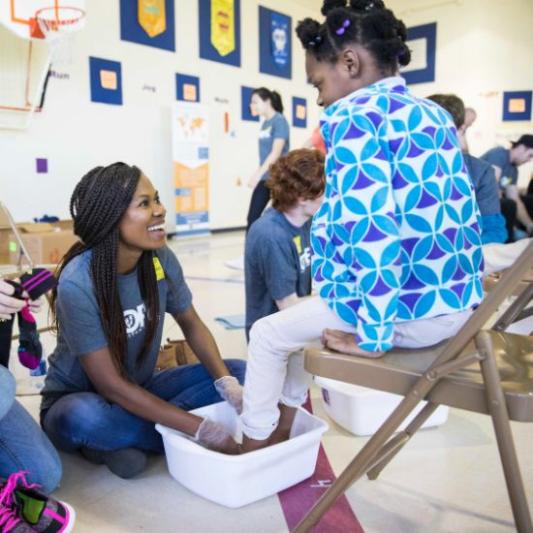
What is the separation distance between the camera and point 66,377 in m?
1.53

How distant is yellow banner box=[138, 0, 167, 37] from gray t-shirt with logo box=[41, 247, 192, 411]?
503 cm

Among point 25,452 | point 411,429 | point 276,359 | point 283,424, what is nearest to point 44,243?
point 25,452

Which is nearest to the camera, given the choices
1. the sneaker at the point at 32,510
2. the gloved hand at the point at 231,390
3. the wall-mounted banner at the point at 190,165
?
the sneaker at the point at 32,510

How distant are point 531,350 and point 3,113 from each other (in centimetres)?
486

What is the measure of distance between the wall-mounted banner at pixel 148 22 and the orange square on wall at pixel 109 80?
0.40m

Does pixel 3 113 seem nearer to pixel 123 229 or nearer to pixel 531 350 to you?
pixel 123 229

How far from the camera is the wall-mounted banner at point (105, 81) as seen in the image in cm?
550

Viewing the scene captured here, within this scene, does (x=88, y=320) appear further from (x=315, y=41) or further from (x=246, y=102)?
(x=246, y=102)

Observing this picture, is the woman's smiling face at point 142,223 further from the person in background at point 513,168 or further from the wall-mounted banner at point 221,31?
the wall-mounted banner at point 221,31

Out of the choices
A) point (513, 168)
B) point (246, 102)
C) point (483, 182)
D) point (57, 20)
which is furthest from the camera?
point (246, 102)

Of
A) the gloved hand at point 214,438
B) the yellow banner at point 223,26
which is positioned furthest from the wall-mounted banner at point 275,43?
the gloved hand at point 214,438

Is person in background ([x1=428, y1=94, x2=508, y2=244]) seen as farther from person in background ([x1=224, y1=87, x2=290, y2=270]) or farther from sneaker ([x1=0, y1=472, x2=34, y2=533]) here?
person in background ([x1=224, y1=87, x2=290, y2=270])

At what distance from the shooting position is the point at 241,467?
1.25 meters

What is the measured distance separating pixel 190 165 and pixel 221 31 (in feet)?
5.73
